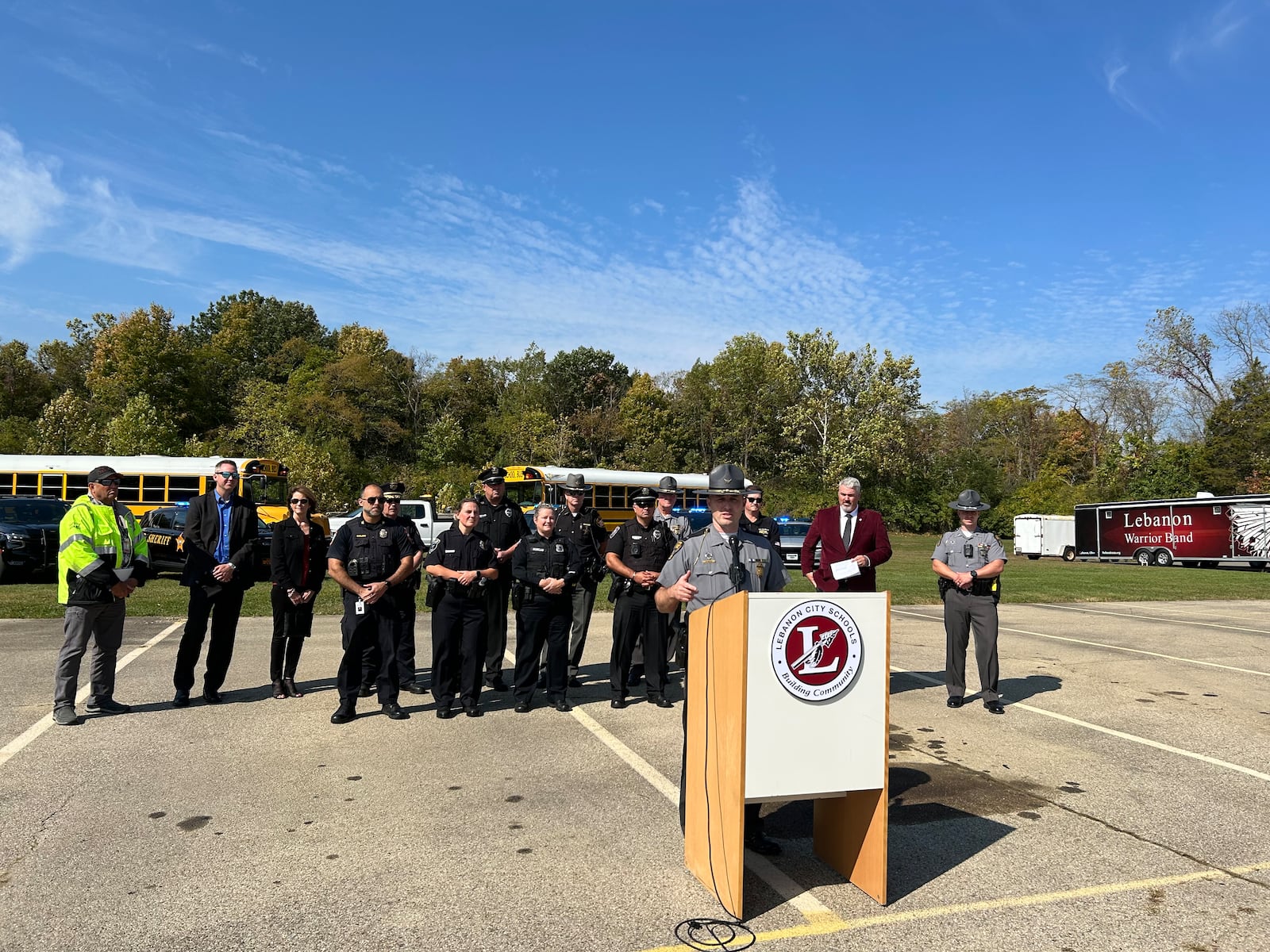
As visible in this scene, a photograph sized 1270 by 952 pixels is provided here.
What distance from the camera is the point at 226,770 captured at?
18.3ft

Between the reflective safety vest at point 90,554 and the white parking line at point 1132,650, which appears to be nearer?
the reflective safety vest at point 90,554

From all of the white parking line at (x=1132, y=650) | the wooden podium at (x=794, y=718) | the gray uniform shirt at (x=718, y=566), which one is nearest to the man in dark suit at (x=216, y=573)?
the gray uniform shirt at (x=718, y=566)

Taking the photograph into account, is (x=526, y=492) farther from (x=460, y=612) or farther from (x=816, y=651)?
(x=816, y=651)

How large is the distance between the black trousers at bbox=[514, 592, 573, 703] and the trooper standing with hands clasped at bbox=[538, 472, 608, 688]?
78 cm

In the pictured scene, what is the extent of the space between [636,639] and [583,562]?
0.90 meters

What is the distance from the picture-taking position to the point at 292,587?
778 centimetres

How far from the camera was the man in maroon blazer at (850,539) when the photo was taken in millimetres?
7465

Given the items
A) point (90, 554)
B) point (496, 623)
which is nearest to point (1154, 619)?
point (496, 623)

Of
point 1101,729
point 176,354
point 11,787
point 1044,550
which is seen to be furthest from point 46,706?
point 176,354

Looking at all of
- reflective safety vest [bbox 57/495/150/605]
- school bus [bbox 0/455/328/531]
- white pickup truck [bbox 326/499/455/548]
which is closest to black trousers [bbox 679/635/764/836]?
reflective safety vest [bbox 57/495/150/605]

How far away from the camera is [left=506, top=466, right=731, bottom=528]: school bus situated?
29.4 metres

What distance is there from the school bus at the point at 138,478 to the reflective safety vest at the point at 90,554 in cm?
1908

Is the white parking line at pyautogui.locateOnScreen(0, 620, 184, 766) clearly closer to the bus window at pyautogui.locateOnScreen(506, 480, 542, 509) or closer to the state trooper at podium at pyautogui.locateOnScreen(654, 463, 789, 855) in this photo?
the state trooper at podium at pyautogui.locateOnScreen(654, 463, 789, 855)

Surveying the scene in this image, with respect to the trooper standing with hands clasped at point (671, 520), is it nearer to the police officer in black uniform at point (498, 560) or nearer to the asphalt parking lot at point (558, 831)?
the asphalt parking lot at point (558, 831)
